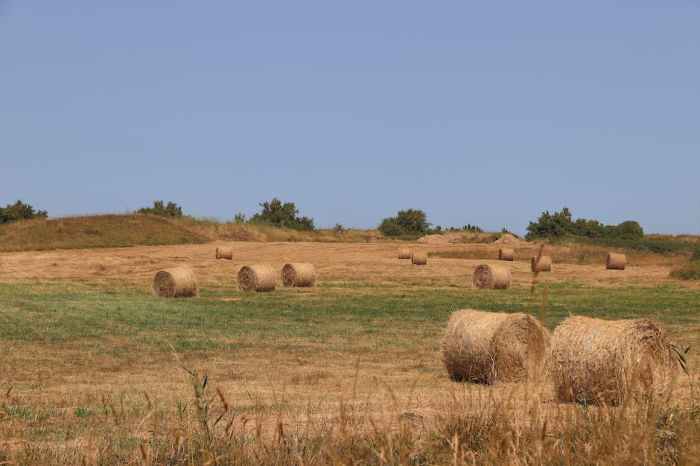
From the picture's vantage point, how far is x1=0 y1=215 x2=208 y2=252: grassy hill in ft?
232

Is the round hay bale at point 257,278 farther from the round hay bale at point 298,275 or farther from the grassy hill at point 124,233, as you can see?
the grassy hill at point 124,233

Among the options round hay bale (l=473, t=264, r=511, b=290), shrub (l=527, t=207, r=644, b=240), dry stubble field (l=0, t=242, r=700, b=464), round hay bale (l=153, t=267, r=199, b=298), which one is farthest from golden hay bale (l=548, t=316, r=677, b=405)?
shrub (l=527, t=207, r=644, b=240)

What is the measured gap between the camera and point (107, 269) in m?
54.8

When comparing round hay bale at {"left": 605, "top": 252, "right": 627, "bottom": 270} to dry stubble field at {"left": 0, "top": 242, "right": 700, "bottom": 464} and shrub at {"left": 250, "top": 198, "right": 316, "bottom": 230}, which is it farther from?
shrub at {"left": 250, "top": 198, "right": 316, "bottom": 230}

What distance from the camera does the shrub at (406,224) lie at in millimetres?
96000

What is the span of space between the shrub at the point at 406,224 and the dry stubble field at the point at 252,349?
3948cm

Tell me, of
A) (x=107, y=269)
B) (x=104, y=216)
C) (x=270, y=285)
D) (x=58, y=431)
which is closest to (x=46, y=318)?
(x=270, y=285)

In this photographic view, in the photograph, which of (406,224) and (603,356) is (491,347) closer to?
(603,356)

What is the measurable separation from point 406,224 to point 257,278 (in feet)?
193

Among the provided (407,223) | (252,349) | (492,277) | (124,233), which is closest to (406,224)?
(407,223)

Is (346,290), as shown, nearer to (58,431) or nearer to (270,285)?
(270,285)

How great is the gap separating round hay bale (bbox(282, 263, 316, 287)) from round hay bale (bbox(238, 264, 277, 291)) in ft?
8.58

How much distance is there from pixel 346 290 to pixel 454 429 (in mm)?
34390

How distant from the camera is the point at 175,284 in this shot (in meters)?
36.6
